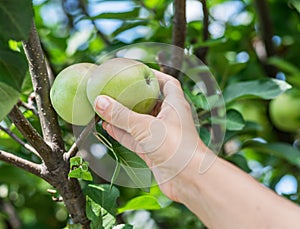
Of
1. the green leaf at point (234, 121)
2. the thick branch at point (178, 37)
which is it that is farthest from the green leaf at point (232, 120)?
the thick branch at point (178, 37)

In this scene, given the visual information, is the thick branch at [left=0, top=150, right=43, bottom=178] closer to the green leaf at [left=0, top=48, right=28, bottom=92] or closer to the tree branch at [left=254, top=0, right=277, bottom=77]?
the green leaf at [left=0, top=48, right=28, bottom=92]

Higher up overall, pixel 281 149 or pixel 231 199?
pixel 231 199

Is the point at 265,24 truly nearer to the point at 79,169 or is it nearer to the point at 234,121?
the point at 234,121

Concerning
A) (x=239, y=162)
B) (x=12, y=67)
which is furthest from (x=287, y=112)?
(x=12, y=67)

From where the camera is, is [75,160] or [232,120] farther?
[232,120]

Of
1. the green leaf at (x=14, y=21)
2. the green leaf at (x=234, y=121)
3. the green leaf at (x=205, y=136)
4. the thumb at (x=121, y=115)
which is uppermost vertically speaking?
the green leaf at (x=14, y=21)

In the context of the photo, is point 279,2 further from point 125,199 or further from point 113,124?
point 113,124

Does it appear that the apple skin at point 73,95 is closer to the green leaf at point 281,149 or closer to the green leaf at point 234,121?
the green leaf at point 234,121

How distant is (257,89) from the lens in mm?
→ 1349

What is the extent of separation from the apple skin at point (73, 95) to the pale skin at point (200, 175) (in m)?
0.04

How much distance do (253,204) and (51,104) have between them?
0.34 meters

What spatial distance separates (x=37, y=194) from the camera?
1600mm

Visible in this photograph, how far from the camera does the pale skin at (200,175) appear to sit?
2.71 ft

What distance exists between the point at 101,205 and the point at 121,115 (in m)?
0.18
